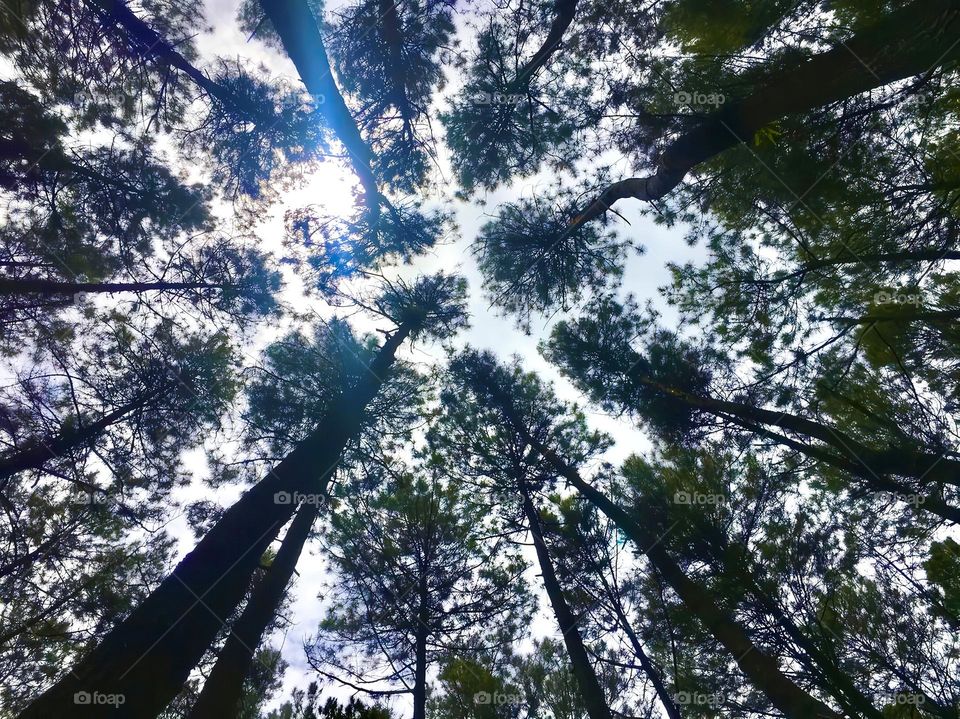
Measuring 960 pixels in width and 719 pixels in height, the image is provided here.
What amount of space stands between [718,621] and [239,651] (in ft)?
19.4

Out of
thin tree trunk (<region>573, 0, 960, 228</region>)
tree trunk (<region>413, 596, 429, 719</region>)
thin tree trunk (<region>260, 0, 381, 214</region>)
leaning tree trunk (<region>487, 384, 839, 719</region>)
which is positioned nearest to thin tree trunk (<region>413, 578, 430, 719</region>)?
tree trunk (<region>413, 596, 429, 719</region>)

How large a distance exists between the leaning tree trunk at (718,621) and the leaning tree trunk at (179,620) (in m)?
4.84

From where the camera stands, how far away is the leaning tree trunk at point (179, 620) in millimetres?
3010

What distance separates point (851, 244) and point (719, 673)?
7.00m

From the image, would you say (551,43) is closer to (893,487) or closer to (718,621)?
(893,487)

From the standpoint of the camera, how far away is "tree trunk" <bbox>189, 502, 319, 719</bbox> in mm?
4535

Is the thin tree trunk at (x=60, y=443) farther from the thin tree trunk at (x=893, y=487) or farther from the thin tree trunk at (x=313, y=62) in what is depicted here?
the thin tree trunk at (x=893, y=487)

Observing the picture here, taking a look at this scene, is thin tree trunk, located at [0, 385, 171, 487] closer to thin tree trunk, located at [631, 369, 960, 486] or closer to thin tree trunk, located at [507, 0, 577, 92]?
thin tree trunk, located at [507, 0, 577, 92]

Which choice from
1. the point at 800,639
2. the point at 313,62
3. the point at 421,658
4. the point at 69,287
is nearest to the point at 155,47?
the point at 313,62

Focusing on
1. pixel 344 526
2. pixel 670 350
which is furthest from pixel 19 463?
pixel 670 350

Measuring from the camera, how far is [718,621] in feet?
17.8

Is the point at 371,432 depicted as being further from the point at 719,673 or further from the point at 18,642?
the point at 719,673

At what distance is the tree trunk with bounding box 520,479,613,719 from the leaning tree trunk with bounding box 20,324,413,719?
13.6 feet

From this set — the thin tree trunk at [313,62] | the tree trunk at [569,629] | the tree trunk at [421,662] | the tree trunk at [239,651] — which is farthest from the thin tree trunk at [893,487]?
the thin tree trunk at [313,62]
